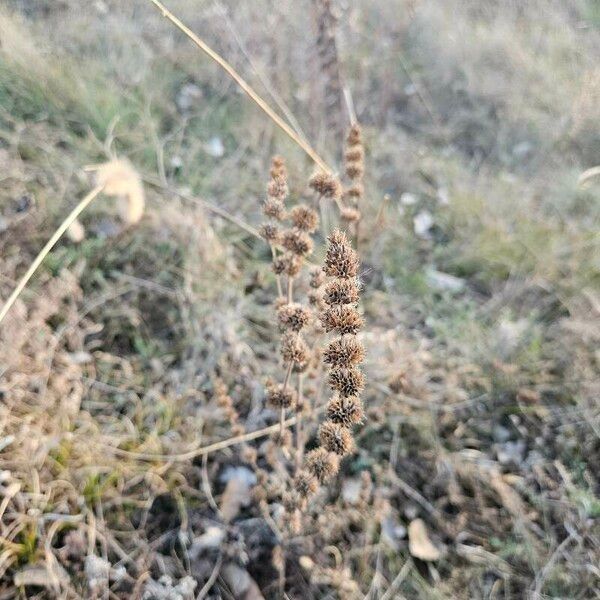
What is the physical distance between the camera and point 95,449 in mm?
1773

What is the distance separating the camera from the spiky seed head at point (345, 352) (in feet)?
3.18

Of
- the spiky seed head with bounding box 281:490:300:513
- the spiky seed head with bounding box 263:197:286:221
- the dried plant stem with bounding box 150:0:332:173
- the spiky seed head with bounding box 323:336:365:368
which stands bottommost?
the spiky seed head with bounding box 281:490:300:513

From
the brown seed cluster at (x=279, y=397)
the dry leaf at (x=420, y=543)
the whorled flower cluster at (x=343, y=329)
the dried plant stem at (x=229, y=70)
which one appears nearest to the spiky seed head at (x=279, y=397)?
the brown seed cluster at (x=279, y=397)

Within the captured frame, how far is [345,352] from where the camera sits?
969 millimetres

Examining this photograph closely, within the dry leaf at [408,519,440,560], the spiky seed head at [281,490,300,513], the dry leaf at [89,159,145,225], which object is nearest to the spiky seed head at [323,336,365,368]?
the spiky seed head at [281,490,300,513]

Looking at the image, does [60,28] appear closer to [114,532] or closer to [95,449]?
[95,449]

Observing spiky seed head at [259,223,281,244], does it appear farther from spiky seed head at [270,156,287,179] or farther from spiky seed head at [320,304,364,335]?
spiky seed head at [320,304,364,335]

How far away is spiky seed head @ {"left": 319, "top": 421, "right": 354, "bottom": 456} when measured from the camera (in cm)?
109

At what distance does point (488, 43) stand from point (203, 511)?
13.2ft

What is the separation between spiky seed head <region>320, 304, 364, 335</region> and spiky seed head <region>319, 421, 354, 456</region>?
223 millimetres

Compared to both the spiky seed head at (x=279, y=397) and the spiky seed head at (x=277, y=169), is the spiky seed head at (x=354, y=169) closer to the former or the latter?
the spiky seed head at (x=277, y=169)

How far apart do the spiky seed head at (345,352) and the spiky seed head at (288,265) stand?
343mm

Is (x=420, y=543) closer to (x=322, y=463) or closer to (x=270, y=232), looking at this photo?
(x=322, y=463)

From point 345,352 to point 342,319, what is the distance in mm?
65
